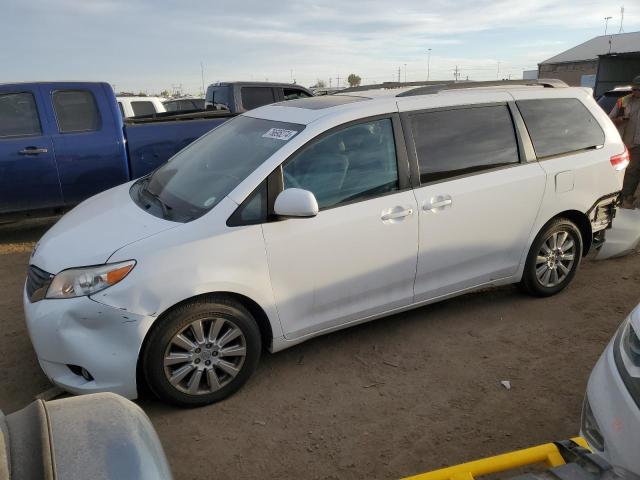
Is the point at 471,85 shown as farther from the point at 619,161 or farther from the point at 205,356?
the point at 205,356

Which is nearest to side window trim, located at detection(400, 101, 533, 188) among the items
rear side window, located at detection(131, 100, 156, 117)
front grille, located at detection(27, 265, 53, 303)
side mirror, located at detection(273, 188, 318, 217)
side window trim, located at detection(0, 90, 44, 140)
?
side mirror, located at detection(273, 188, 318, 217)

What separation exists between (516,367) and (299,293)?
1.56m

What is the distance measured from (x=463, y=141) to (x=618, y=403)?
7.88 ft

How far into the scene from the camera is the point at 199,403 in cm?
324

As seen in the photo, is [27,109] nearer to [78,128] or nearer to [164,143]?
[78,128]

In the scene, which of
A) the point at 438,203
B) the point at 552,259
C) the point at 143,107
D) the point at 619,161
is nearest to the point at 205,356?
the point at 438,203

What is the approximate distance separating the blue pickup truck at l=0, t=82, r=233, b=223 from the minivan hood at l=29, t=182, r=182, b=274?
286cm

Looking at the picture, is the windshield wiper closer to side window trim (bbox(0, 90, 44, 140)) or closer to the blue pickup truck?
the blue pickup truck

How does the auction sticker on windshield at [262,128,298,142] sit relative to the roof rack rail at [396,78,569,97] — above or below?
below

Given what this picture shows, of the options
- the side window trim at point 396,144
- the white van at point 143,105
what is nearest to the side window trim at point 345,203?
the side window trim at point 396,144

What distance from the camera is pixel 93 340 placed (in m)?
2.96

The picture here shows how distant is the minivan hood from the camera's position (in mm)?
3084

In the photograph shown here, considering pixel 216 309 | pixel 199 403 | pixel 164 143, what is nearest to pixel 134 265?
pixel 216 309

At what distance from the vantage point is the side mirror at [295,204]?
3.16m
